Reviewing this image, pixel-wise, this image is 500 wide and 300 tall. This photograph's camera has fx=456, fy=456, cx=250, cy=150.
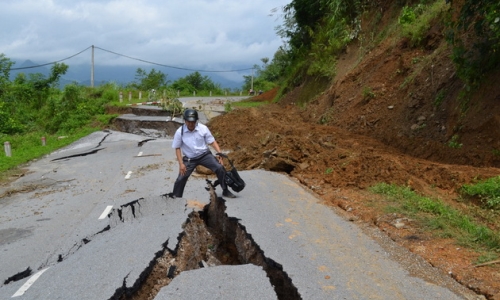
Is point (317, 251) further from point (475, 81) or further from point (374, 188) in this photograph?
point (475, 81)

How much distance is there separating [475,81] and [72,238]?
8377mm

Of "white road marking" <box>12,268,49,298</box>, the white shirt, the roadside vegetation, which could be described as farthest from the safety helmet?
the roadside vegetation

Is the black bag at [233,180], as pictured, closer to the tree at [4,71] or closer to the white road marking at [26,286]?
the white road marking at [26,286]

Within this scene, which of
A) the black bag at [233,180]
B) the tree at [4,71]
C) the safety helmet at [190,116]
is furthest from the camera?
the tree at [4,71]

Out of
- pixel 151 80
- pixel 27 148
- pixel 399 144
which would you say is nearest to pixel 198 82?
pixel 151 80

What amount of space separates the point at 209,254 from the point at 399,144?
6733 millimetres

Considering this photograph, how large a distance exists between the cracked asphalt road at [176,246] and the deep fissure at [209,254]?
5 cm

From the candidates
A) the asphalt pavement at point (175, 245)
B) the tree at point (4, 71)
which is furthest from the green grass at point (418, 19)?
the tree at point (4, 71)

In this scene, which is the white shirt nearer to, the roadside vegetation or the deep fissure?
the deep fissure

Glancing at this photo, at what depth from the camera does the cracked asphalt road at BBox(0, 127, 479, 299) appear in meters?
4.35

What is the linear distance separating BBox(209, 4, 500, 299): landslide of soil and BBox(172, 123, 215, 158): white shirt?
1783 millimetres

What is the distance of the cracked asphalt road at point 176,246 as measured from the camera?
4.35 metres

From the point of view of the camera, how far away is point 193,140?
24.1ft

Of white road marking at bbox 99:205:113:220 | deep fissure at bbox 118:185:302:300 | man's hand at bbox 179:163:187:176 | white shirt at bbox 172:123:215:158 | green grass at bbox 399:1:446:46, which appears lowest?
white road marking at bbox 99:205:113:220
